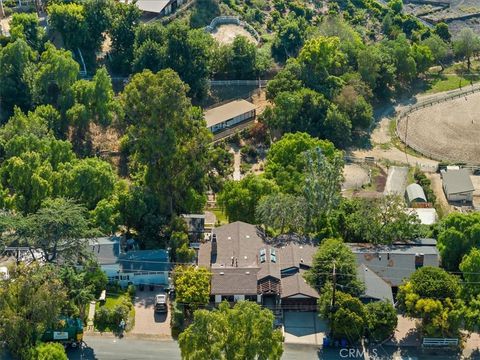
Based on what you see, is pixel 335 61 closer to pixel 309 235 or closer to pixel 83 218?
pixel 309 235

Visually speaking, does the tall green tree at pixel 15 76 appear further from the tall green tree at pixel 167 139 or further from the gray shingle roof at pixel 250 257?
the gray shingle roof at pixel 250 257

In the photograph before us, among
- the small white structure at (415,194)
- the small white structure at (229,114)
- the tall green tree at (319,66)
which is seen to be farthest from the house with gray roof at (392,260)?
the tall green tree at (319,66)

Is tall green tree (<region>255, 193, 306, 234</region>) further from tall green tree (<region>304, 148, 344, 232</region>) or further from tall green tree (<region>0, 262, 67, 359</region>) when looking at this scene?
tall green tree (<region>0, 262, 67, 359</region>)

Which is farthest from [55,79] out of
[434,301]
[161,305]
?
[434,301]

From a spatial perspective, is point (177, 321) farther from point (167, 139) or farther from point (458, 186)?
point (458, 186)

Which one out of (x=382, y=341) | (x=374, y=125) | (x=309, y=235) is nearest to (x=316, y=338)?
(x=382, y=341)

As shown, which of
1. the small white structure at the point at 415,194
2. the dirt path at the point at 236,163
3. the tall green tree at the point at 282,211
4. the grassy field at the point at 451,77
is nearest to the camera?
the tall green tree at the point at 282,211

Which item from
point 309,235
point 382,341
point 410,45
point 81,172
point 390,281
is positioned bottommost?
point 382,341
